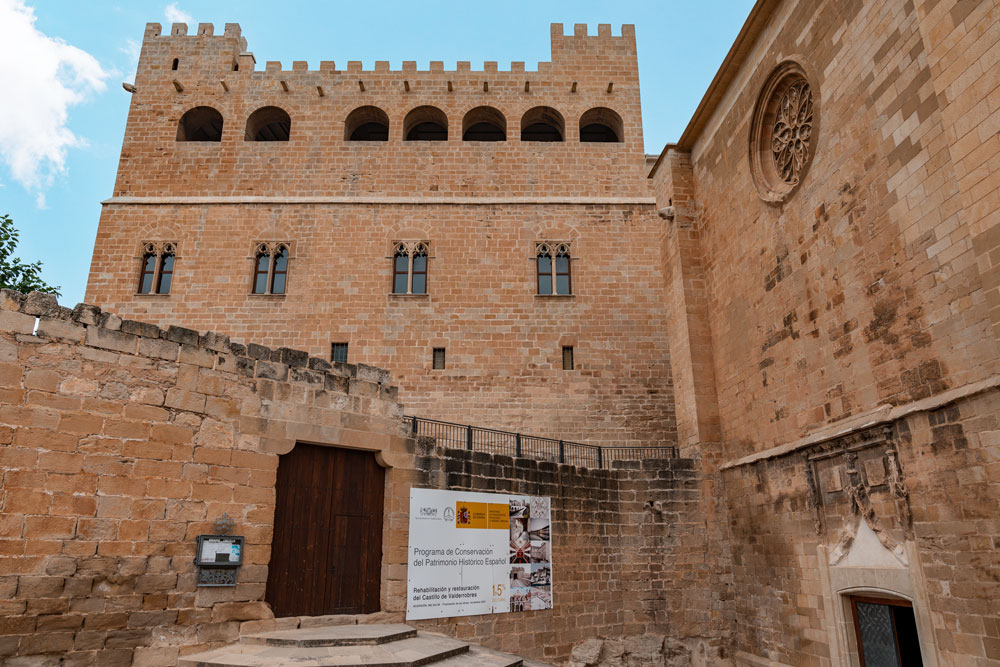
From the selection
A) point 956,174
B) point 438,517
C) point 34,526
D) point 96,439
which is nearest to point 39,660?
point 34,526

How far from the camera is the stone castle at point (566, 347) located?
21.7ft

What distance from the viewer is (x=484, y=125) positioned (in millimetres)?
20516

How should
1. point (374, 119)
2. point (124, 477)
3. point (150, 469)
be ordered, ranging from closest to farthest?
1. point (124, 477)
2. point (150, 469)
3. point (374, 119)

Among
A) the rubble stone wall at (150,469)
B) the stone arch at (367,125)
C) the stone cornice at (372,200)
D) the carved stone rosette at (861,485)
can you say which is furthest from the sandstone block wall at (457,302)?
the rubble stone wall at (150,469)

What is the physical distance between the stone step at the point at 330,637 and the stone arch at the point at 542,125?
14.8m

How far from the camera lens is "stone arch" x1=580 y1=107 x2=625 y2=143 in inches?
752

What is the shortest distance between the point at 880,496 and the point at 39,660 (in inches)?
364

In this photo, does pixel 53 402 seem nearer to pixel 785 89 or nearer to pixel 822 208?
pixel 822 208

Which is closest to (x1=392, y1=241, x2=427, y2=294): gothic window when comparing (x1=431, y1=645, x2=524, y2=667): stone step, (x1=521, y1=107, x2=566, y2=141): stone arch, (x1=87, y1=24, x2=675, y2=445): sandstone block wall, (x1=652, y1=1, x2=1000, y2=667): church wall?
(x1=87, y1=24, x2=675, y2=445): sandstone block wall

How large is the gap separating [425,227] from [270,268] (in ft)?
13.9

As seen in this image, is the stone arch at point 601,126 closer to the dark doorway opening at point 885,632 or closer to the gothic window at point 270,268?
the gothic window at point 270,268

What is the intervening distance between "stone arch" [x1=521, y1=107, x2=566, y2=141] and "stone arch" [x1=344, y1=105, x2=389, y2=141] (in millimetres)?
4231

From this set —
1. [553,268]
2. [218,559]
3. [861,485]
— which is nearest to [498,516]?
[218,559]

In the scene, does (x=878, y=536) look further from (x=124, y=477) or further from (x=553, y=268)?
(x=553, y=268)
